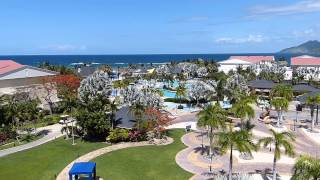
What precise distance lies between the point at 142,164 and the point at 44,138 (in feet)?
67.2

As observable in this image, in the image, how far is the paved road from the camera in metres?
51.2

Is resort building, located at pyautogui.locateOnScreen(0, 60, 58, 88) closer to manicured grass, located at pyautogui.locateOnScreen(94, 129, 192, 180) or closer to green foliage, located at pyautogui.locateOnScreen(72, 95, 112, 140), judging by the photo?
green foliage, located at pyautogui.locateOnScreen(72, 95, 112, 140)

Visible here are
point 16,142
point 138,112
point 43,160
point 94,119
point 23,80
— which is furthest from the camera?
point 23,80

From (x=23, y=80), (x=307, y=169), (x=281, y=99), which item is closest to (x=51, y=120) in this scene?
(x=23, y=80)

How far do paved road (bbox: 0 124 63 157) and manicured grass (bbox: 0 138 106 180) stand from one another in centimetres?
185

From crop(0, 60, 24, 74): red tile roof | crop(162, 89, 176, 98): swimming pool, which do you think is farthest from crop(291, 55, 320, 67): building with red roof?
crop(0, 60, 24, 74): red tile roof

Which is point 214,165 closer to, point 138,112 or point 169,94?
point 138,112

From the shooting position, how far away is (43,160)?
4631 cm

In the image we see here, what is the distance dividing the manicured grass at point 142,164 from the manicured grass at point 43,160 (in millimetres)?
4382

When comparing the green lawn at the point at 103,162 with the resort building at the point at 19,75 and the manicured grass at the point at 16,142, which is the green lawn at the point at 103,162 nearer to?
the manicured grass at the point at 16,142

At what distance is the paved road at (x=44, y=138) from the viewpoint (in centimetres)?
5119

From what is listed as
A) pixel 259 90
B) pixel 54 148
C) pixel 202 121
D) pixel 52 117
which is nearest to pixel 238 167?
pixel 202 121

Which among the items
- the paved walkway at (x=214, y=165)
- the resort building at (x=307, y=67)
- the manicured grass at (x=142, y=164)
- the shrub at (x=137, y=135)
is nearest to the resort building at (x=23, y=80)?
the shrub at (x=137, y=135)

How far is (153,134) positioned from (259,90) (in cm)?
5555
